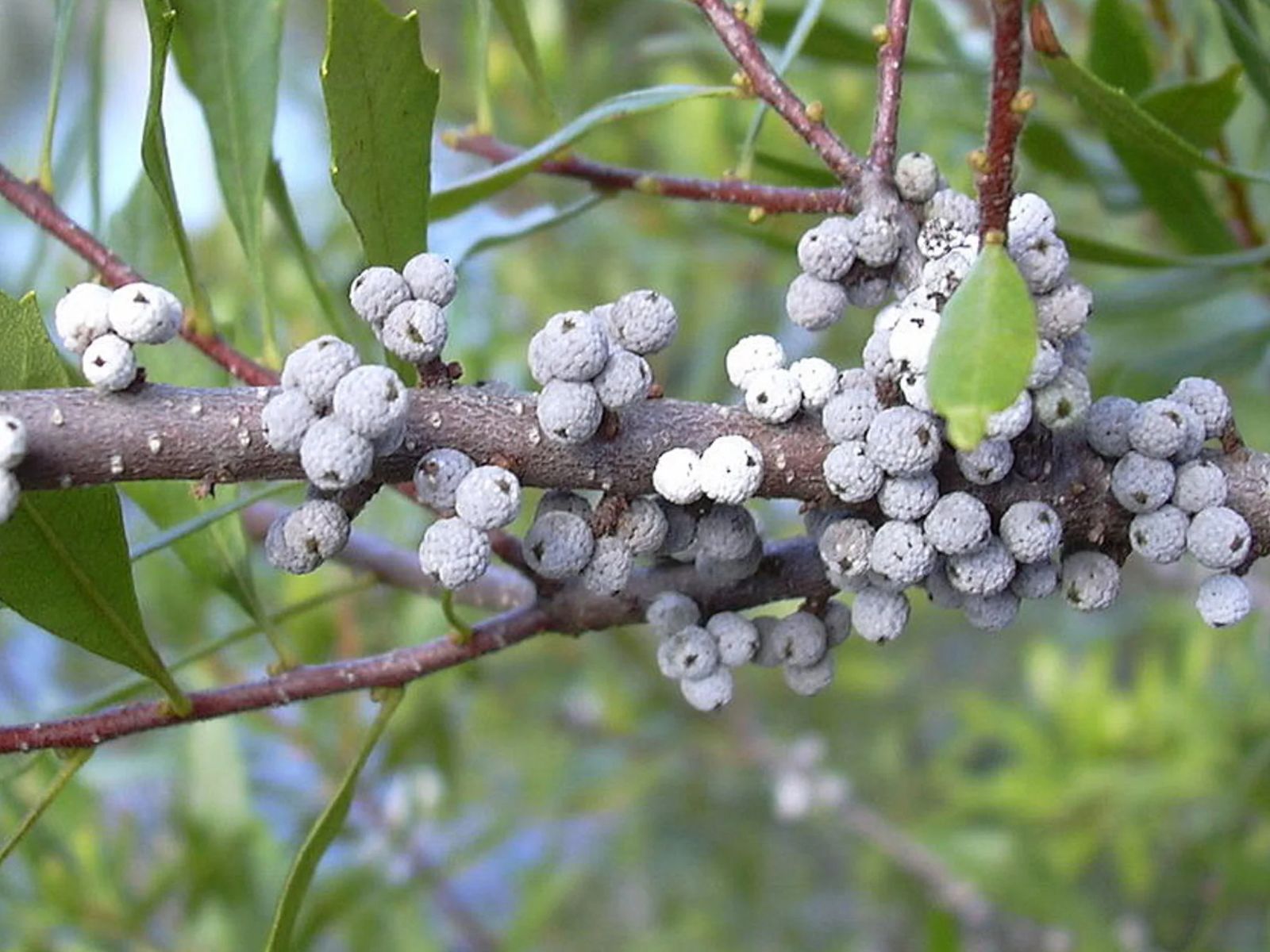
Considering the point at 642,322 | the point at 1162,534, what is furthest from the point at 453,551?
the point at 1162,534

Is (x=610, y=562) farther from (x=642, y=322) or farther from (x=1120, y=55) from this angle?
(x=1120, y=55)

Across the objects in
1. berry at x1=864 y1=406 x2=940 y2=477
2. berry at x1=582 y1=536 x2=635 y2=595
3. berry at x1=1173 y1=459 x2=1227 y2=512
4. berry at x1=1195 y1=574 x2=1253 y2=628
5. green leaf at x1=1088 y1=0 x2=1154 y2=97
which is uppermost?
green leaf at x1=1088 y1=0 x2=1154 y2=97

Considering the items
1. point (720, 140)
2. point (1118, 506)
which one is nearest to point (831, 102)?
point (720, 140)

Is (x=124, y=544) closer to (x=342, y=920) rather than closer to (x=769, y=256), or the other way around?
(x=342, y=920)

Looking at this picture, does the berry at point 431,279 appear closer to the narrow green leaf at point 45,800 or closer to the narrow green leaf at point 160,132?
the narrow green leaf at point 160,132

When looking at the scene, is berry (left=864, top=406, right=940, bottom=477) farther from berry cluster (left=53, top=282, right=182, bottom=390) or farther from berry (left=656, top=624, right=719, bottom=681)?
berry cluster (left=53, top=282, right=182, bottom=390)

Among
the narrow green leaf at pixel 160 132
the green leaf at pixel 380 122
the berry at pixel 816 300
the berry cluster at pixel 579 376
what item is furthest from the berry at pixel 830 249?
the narrow green leaf at pixel 160 132

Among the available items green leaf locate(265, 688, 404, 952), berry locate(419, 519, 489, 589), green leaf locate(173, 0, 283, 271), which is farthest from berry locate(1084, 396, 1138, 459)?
green leaf locate(173, 0, 283, 271)

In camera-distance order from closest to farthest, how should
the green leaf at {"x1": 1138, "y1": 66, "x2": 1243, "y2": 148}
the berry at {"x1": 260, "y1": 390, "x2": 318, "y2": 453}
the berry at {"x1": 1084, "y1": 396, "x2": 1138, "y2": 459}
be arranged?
the berry at {"x1": 260, "y1": 390, "x2": 318, "y2": 453} → the berry at {"x1": 1084, "y1": 396, "x2": 1138, "y2": 459} → the green leaf at {"x1": 1138, "y1": 66, "x2": 1243, "y2": 148}

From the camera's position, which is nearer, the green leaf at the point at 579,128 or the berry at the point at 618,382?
the berry at the point at 618,382
